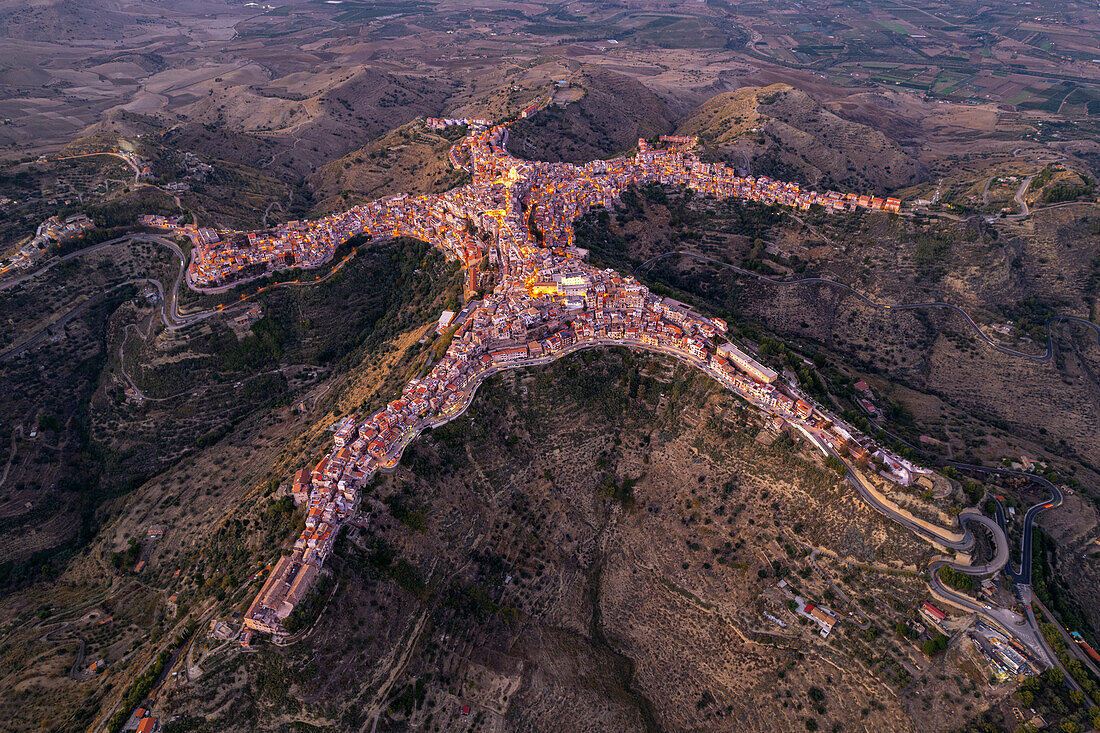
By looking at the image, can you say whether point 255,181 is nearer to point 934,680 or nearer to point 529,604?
point 529,604

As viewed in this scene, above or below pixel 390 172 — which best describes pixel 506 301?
above

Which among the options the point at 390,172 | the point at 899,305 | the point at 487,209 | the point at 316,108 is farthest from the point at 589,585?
the point at 316,108

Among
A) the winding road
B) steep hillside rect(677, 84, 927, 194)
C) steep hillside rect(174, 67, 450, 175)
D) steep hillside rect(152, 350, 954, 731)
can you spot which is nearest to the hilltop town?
steep hillside rect(152, 350, 954, 731)

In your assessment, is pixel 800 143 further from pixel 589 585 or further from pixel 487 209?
pixel 589 585

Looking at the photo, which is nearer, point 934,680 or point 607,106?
point 934,680

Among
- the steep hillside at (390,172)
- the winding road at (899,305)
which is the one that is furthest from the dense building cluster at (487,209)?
the winding road at (899,305)

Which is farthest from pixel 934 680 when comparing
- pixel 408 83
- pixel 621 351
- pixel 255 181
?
pixel 408 83
